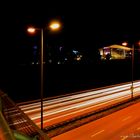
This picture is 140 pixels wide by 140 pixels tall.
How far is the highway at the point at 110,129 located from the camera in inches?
748

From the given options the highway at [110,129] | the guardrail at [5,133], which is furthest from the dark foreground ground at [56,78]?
the guardrail at [5,133]

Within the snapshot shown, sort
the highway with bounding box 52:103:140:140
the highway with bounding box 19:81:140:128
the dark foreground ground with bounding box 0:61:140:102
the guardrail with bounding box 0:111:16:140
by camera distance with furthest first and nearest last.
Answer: the dark foreground ground with bounding box 0:61:140:102 → the highway with bounding box 19:81:140:128 → the highway with bounding box 52:103:140:140 → the guardrail with bounding box 0:111:16:140

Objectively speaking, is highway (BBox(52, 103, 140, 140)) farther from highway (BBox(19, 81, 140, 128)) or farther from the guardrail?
the guardrail

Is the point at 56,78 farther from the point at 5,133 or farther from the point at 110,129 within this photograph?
the point at 5,133

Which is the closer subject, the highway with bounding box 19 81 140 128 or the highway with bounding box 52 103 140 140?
the highway with bounding box 52 103 140 140

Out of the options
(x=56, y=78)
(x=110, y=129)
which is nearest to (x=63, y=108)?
(x=110, y=129)

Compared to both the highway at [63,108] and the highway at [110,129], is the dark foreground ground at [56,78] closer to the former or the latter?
the highway at [63,108]

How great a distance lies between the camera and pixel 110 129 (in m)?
21.1

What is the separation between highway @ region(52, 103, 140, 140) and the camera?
1900 cm

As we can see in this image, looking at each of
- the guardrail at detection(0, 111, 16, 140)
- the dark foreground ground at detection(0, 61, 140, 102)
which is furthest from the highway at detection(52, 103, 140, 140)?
the guardrail at detection(0, 111, 16, 140)

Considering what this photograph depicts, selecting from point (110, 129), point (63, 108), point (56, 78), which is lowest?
point (110, 129)

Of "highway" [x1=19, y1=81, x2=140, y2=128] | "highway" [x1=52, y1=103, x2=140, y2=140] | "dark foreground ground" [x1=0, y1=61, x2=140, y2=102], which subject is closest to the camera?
"highway" [x1=52, y1=103, x2=140, y2=140]

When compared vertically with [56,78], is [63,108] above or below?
below

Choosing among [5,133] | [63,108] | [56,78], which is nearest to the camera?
[5,133]
